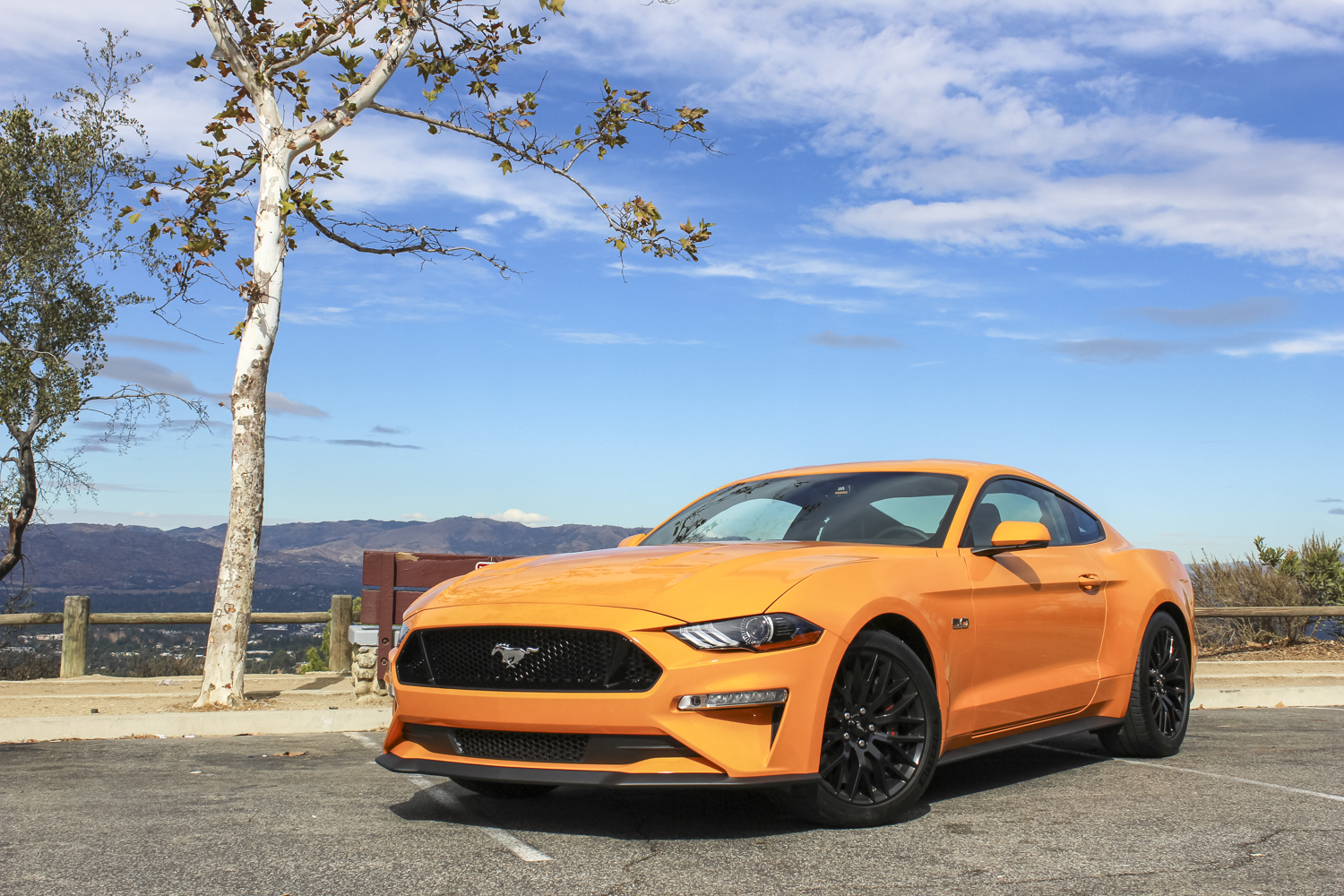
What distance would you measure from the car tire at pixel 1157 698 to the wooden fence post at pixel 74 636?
1243 cm

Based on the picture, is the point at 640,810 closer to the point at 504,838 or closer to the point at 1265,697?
the point at 504,838

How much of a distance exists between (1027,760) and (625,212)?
7358 mm

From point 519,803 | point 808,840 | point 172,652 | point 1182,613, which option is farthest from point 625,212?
point 172,652

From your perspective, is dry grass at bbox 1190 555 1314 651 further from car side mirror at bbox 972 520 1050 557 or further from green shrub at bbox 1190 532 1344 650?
car side mirror at bbox 972 520 1050 557

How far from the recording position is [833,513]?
18.9 feet

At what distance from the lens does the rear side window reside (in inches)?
222

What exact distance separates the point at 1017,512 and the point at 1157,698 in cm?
141

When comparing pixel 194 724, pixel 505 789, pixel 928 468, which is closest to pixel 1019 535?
pixel 928 468

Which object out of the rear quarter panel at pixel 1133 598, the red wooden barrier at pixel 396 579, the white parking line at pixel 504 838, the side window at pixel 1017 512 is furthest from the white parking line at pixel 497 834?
the red wooden barrier at pixel 396 579

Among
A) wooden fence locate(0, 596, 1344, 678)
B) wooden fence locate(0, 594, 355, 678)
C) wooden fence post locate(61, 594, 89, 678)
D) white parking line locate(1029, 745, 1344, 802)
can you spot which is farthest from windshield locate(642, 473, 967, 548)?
wooden fence post locate(61, 594, 89, 678)

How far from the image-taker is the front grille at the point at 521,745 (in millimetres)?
4234

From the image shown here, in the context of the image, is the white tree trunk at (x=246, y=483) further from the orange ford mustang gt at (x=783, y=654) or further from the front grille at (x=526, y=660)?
the front grille at (x=526, y=660)

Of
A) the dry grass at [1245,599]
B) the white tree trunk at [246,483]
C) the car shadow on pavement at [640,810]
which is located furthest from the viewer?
the dry grass at [1245,599]

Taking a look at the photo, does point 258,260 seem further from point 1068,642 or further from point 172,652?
point 172,652
